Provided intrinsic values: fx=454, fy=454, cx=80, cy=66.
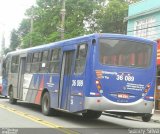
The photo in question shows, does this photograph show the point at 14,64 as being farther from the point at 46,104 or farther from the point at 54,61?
the point at 54,61

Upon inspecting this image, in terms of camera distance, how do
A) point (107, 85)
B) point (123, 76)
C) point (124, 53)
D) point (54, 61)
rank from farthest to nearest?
1. point (54, 61)
2. point (124, 53)
3. point (123, 76)
4. point (107, 85)

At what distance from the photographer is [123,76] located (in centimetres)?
1497

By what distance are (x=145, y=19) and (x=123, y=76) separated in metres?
17.4

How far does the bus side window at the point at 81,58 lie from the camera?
15.4 metres

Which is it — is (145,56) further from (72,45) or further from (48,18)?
(48,18)

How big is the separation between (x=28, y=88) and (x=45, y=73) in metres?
2.53

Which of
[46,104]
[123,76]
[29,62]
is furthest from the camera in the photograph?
[29,62]

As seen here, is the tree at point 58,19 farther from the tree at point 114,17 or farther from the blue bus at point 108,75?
the blue bus at point 108,75

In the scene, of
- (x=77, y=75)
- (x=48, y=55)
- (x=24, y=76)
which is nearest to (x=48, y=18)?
(x=24, y=76)

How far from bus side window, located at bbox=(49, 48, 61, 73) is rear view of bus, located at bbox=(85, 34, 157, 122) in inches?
134

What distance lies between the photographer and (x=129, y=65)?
49.9ft

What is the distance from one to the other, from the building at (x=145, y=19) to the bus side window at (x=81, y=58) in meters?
13.2

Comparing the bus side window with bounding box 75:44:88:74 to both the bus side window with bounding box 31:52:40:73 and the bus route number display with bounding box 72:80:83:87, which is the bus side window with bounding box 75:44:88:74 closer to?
the bus route number display with bounding box 72:80:83:87

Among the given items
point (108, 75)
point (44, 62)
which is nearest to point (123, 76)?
point (108, 75)
